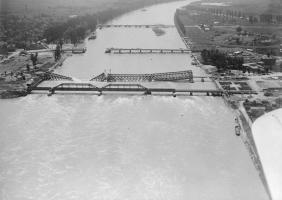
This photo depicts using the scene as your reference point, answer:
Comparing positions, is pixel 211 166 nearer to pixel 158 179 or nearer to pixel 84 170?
pixel 158 179

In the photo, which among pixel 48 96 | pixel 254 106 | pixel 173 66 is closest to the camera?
pixel 254 106

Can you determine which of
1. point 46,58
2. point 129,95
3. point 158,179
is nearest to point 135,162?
point 158,179

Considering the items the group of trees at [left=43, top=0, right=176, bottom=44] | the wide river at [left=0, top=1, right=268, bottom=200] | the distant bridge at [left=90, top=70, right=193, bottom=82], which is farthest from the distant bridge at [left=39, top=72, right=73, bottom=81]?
the group of trees at [left=43, top=0, right=176, bottom=44]

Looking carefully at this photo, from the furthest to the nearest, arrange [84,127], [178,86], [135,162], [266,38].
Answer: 1. [266,38]
2. [178,86]
3. [84,127]
4. [135,162]

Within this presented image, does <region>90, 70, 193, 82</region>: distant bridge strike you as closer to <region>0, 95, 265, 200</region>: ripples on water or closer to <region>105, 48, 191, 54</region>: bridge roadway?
<region>0, 95, 265, 200</region>: ripples on water

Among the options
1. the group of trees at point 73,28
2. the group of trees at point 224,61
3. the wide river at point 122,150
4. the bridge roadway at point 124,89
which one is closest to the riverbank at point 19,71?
the bridge roadway at point 124,89

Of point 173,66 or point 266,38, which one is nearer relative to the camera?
point 173,66
